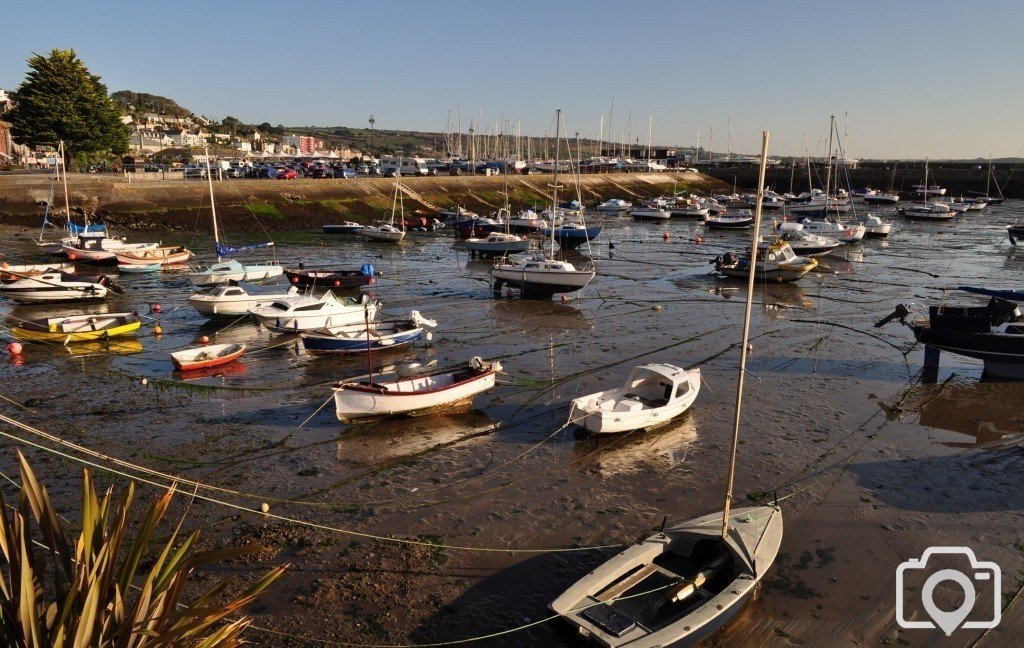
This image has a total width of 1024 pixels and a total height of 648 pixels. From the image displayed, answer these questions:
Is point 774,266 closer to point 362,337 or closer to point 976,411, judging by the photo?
point 976,411

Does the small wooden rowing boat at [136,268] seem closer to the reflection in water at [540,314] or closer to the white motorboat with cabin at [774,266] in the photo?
the reflection in water at [540,314]

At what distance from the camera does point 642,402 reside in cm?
1866

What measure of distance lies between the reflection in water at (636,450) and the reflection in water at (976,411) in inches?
266

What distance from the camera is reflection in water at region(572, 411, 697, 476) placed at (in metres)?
16.5

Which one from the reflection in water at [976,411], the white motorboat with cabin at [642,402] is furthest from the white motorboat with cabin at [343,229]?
the reflection in water at [976,411]

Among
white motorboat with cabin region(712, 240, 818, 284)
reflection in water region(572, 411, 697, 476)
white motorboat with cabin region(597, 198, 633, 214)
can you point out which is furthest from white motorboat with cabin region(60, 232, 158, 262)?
white motorboat with cabin region(597, 198, 633, 214)

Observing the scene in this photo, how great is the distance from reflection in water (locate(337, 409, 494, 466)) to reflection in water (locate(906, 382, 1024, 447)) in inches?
476

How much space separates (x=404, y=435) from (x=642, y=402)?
612cm

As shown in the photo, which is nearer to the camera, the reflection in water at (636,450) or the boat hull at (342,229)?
the reflection in water at (636,450)

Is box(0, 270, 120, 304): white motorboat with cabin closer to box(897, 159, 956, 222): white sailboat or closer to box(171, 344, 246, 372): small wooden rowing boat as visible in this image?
box(171, 344, 246, 372): small wooden rowing boat

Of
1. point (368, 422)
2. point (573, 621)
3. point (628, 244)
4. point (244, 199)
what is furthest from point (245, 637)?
point (244, 199)

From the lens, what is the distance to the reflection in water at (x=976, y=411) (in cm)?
1884

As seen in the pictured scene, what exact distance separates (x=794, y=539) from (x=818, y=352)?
48.2 ft

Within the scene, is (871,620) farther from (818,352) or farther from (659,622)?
(818,352)
